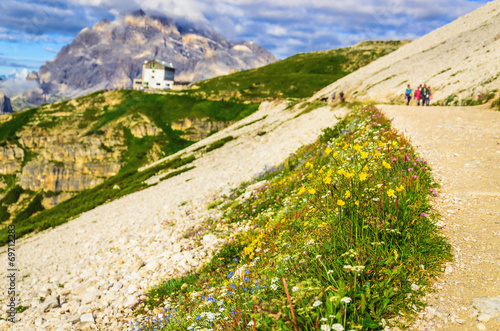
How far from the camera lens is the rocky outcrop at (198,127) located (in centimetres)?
11500

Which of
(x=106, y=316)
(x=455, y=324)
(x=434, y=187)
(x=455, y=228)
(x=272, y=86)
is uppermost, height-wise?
(x=272, y=86)

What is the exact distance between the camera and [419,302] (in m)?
4.18

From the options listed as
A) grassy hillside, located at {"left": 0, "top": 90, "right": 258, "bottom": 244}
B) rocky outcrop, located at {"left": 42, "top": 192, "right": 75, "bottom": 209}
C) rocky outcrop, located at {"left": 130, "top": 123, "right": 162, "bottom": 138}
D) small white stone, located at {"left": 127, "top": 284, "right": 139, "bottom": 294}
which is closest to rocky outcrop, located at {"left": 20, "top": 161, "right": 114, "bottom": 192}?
grassy hillside, located at {"left": 0, "top": 90, "right": 258, "bottom": 244}

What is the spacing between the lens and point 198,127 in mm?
116562

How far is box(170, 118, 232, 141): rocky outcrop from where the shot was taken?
4528 inches

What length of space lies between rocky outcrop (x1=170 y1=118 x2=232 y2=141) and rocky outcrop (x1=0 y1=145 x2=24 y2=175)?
8739cm

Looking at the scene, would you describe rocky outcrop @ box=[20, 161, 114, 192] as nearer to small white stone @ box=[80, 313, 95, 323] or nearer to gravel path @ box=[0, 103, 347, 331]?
gravel path @ box=[0, 103, 347, 331]

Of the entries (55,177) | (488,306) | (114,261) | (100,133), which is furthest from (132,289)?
(55,177)

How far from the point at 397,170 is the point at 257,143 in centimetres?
2772

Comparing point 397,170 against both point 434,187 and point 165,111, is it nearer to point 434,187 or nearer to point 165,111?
point 434,187

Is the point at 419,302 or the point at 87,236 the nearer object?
the point at 419,302

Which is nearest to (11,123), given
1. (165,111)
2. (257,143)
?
(165,111)

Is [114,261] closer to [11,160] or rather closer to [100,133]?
[100,133]

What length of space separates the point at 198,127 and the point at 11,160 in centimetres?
10194
